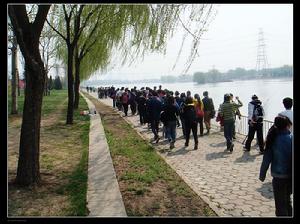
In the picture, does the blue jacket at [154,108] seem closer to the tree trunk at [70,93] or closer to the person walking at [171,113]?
the person walking at [171,113]

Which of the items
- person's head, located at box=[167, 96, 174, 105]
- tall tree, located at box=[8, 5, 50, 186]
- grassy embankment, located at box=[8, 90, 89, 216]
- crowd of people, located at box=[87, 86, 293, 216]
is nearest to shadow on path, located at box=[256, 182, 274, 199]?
crowd of people, located at box=[87, 86, 293, 216]

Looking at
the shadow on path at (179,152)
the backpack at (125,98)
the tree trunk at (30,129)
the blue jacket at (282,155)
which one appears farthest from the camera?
the backpack at (125,98)

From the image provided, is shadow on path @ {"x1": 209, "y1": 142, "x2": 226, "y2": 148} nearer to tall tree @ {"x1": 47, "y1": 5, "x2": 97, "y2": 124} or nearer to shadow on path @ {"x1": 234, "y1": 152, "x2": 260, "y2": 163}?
shadow on path @ {"x1": 234, "y1": 152, "x2": 260, "y2": 163}

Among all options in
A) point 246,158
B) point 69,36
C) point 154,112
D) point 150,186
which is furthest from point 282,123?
point 69,36

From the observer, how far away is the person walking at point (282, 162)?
5.05 m

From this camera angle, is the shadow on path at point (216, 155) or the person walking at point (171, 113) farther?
the person walking at point (171, 113)

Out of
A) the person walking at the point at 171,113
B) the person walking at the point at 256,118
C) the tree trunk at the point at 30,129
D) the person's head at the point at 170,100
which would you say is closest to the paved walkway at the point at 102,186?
the tree trunk at the point at 30,129

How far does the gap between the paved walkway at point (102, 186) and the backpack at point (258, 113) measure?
13.6 ft

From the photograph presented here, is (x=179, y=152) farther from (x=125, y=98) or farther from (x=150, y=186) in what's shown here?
(x=125, y=98)

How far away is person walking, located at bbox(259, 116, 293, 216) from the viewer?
16.6 feet

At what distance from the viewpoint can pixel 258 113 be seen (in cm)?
1029

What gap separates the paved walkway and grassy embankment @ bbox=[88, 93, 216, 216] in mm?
145
